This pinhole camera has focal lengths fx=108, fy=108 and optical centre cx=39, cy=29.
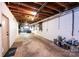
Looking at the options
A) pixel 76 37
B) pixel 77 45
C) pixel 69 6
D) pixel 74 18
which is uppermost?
pixel 69 6

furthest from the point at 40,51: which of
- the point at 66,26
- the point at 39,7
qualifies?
the point at 39,7

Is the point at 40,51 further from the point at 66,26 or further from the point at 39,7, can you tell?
the point at 39,7

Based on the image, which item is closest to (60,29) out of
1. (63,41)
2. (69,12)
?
(63,41)

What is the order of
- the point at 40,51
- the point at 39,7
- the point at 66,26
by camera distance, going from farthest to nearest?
the point at 66,26, the point at 39,7, the point at 40,51

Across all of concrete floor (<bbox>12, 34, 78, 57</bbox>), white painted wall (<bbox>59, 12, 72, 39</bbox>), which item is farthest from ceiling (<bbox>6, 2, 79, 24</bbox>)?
concrete floor (<bbox>12, 34, 78, 57</bbox>)

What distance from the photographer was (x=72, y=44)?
168 inches

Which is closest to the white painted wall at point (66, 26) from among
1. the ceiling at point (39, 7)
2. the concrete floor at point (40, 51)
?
the ceiling at point (39, 7)

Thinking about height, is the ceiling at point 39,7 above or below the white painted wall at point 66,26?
above

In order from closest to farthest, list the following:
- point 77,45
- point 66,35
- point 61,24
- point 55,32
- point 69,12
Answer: point 77,45
point 69,12
point 66,35
point 61,24
point 55,32

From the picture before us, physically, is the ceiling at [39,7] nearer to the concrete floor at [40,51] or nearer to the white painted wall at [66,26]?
the white painted wall at [66,26]

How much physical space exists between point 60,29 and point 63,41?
66 centimetres

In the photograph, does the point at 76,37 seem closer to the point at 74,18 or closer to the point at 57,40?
the point at 74,18

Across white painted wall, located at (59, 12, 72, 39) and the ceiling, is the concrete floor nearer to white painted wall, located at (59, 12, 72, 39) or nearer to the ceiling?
white painted wall, located at (59, 12, 72, 39)

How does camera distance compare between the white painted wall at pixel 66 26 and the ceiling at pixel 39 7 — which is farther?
the white painted wall at pixel 66 26
